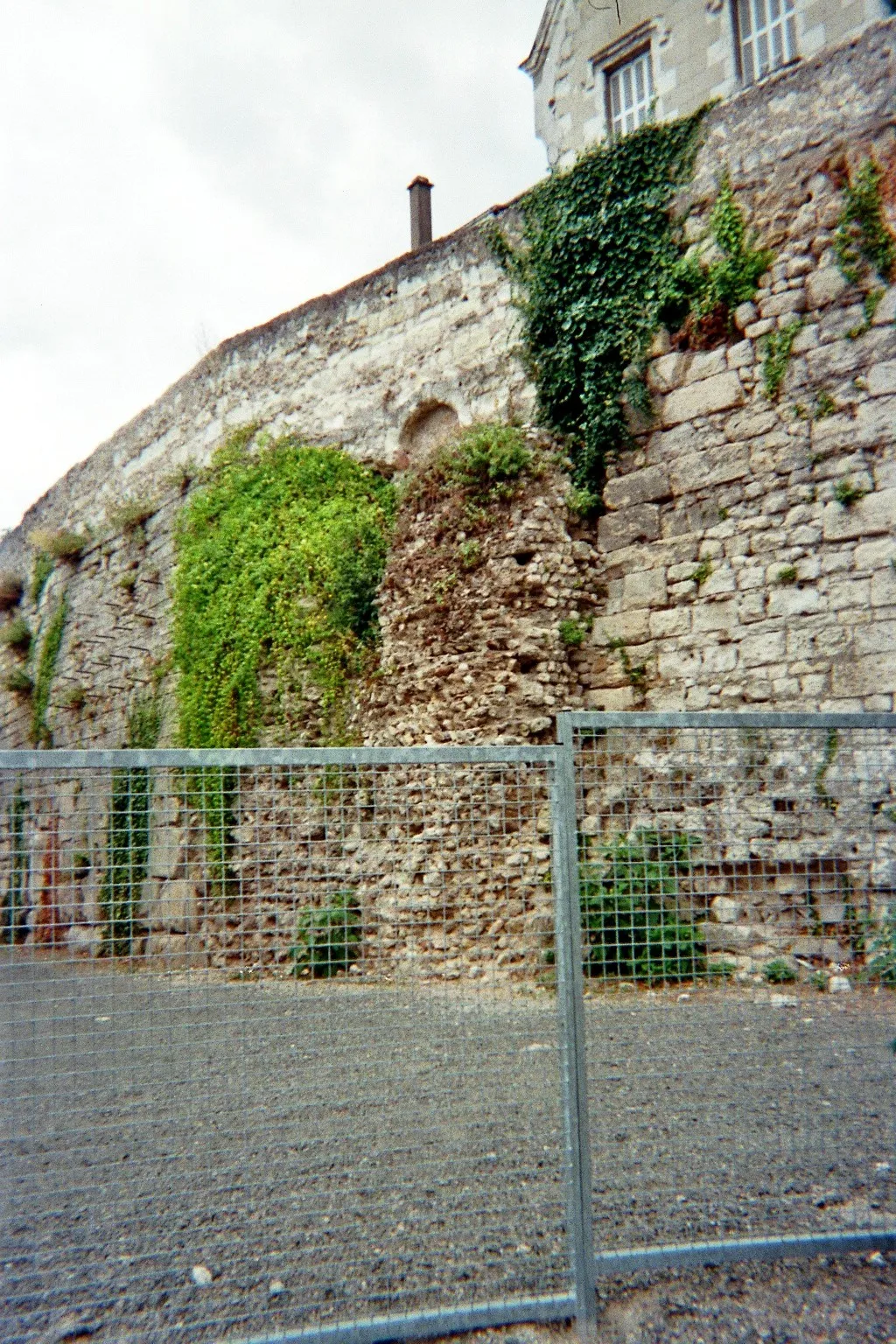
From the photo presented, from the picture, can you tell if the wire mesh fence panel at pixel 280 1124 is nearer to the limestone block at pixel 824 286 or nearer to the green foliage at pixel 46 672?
the limestone block at pixel 824 286

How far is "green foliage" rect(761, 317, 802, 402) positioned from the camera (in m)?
→ 7.55

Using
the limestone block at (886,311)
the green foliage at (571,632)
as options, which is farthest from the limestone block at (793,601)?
the limestone block at (886,311)

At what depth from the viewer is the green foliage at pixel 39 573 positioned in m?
16.6

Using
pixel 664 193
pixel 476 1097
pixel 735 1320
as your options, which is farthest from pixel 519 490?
pixel 735 1320

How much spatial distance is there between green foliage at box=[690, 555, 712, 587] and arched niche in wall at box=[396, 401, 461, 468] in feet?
9.96

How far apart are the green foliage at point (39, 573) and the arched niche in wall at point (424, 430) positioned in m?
8.29

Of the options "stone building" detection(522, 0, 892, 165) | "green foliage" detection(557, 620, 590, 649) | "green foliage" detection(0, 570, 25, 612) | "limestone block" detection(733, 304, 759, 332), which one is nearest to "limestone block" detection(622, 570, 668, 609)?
"green foliage" detection(557, 620, 590, 649)

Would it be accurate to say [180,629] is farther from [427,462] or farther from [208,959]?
[208,959]

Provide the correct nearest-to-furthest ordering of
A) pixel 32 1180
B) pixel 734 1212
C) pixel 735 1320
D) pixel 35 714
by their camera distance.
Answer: pixel 735 1320
pixel 734 1212
pixel 32 1180
pixel 35 714

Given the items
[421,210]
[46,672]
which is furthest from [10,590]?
[421,210]

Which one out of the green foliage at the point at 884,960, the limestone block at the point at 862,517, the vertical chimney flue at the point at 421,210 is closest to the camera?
the green foliage at the point at 884,960

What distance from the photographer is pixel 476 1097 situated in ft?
14.5

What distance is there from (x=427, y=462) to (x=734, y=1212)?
722 cm

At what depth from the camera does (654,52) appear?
913 centimetres
